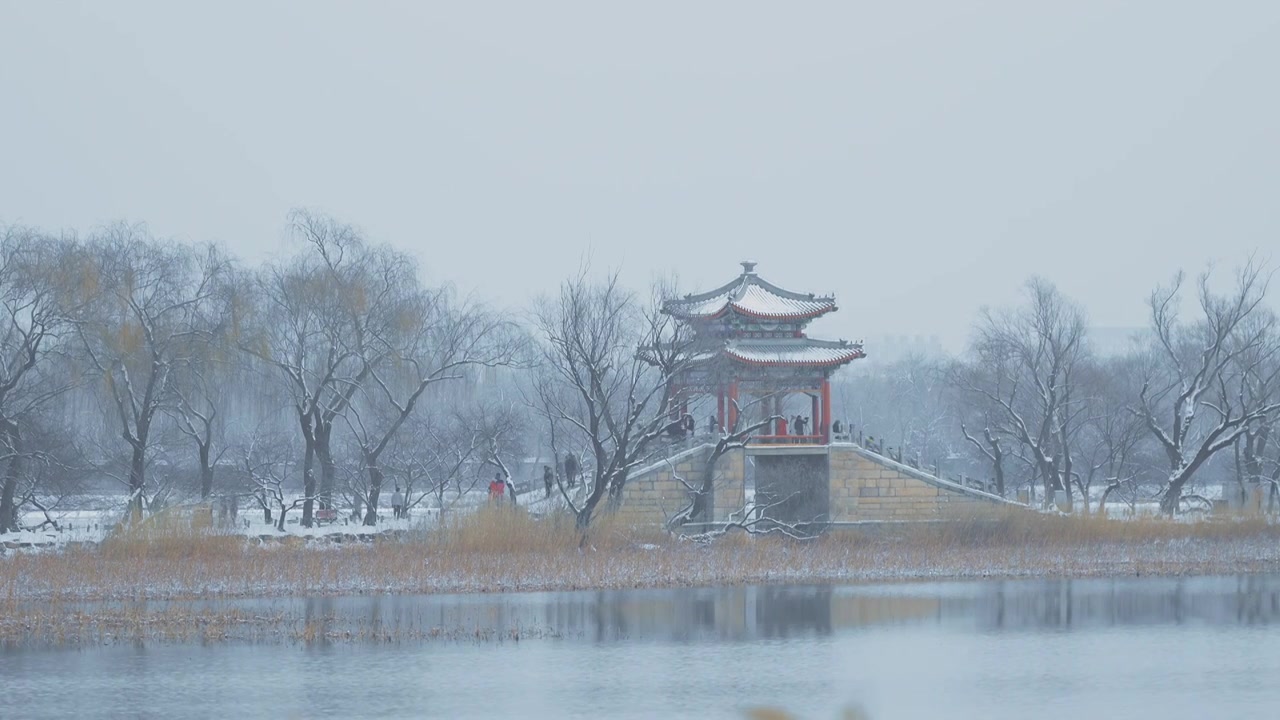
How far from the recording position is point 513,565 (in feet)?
80.3

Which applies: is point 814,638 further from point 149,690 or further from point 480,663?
point 149,690

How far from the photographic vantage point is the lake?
15031 millimetres

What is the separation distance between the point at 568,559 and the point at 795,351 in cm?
944

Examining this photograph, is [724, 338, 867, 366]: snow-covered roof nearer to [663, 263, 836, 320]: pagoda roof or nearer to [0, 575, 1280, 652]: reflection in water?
[663, 263, 836, 320]: pagoda roof

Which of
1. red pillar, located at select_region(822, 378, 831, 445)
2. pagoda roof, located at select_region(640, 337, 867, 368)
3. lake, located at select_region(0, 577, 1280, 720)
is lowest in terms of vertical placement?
lake, located at select_region(0, 577, 1280, 720)

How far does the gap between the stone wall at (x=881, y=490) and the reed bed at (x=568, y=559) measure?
2007 millimetres

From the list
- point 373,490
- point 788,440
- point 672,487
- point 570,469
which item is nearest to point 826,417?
point 788,440

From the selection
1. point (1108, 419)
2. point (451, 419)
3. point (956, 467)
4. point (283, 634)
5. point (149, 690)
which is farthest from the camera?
point (956, 467)

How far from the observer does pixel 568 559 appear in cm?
2522

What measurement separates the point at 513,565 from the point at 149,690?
30.9ft

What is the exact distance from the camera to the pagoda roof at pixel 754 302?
3241 centimetres

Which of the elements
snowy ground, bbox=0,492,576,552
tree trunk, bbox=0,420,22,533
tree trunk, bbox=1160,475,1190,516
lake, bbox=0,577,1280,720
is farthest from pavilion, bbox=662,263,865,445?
tree trunk, bbox=0,420,22,533

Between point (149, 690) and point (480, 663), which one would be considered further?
point (480, 663)

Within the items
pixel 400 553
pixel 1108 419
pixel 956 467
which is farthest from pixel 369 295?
pixel 956 467
